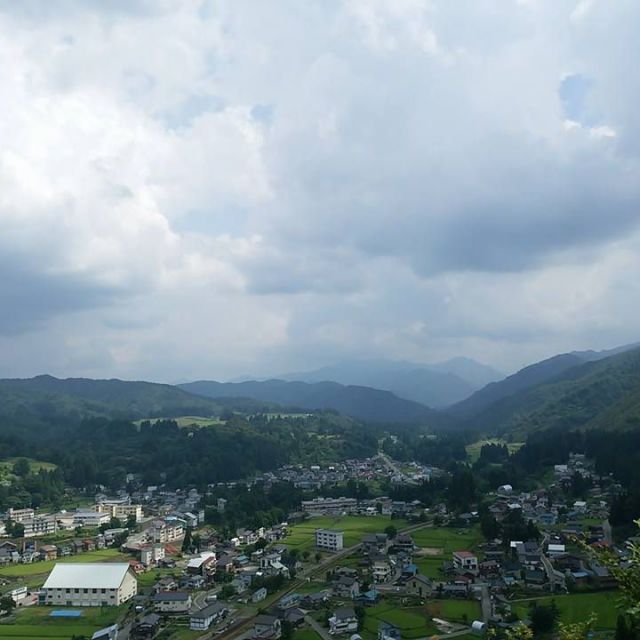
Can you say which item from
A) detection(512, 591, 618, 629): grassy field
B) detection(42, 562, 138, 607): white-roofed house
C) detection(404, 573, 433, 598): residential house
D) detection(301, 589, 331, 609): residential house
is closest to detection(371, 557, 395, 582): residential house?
detection(404, 573, 433, 598): residential house

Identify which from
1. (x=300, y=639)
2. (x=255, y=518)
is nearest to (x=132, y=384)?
(x=255, y=518)

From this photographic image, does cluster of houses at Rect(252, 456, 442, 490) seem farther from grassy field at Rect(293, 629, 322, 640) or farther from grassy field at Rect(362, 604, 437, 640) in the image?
grassy field at Rect(293, 629, 322, 640)

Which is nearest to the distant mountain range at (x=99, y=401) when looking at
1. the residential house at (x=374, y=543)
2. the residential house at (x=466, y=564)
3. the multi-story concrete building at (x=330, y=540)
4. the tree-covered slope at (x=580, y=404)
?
the tree-covered slope at (x=580, y=404)

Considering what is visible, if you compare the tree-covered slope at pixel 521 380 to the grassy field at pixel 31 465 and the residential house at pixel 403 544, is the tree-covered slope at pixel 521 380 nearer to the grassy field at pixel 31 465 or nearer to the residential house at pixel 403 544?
the grassy field at pixel 31 465

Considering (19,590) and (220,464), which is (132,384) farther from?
(19,590)

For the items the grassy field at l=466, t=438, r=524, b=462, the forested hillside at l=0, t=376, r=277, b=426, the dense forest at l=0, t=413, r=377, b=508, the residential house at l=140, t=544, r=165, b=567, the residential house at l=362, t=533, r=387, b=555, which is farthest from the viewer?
the forested hillside at l=0, t=376, r=277, b=426

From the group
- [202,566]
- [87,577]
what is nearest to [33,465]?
[202,566]
